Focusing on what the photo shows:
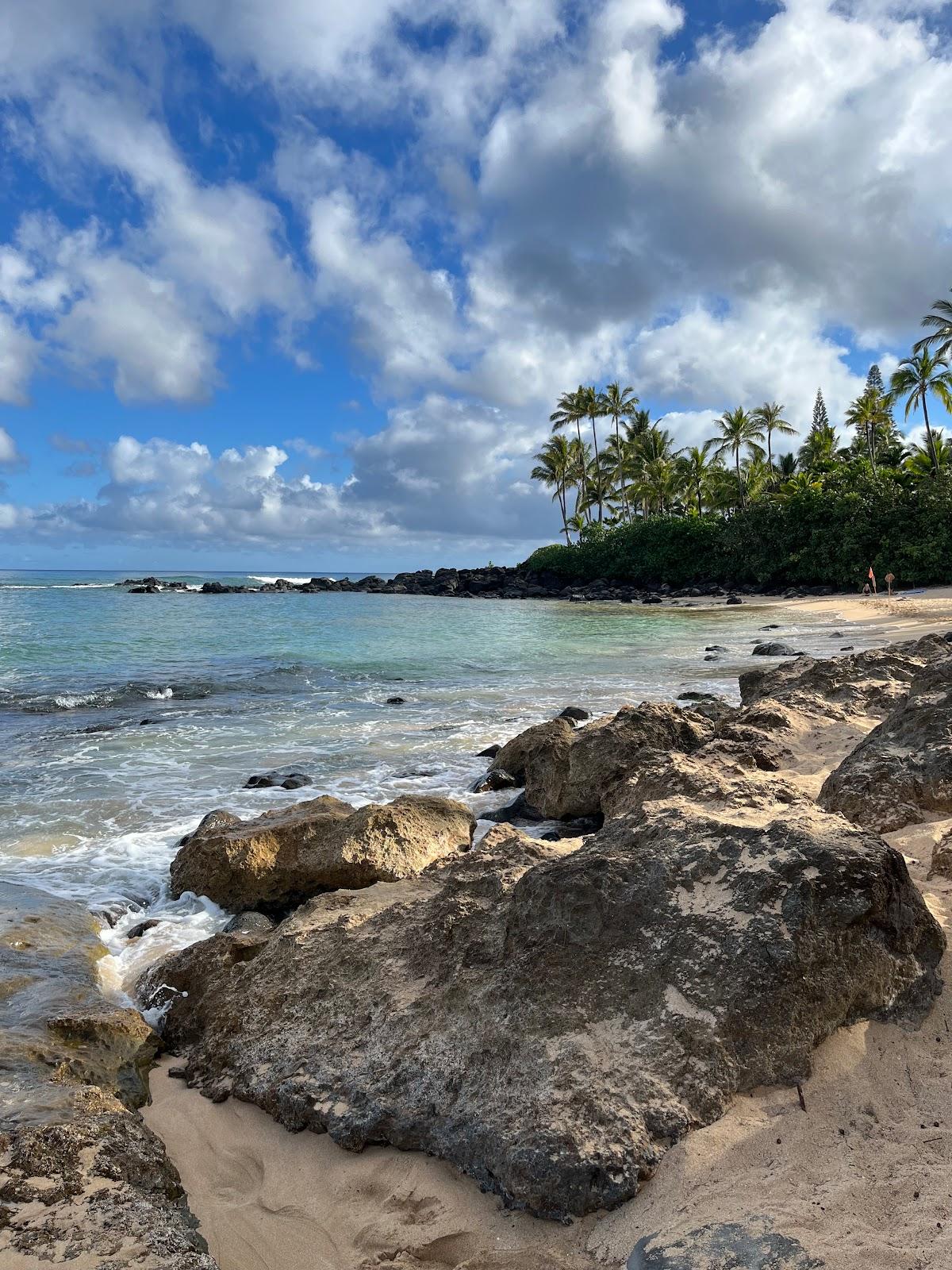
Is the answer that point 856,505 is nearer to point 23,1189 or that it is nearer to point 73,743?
point 73,743

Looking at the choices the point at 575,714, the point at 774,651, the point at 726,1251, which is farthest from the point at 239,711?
the point at 726,1251

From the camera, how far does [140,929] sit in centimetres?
554

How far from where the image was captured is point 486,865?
4117mm

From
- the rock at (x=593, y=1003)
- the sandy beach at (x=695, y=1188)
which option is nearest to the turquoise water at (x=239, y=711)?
the rock at (x=593, y=1003)

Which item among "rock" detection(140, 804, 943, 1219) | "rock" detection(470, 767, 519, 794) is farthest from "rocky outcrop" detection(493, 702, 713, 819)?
"rock" detection(140, 804, 943, 1219)

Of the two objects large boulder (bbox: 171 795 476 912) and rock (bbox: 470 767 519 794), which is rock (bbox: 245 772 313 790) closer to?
rock (bbox: 470 767 519 794)

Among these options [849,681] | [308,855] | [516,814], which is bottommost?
[516,814]

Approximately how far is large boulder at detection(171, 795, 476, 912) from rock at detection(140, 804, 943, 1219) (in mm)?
1933

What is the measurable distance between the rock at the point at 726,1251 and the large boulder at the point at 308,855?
11.8ft

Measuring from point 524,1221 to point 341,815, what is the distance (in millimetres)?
4035

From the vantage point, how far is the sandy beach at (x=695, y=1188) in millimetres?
2176

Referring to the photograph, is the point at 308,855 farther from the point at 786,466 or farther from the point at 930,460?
the point at 786,466

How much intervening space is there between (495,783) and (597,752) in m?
1.76

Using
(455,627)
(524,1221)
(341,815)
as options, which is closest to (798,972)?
(524,1221)
